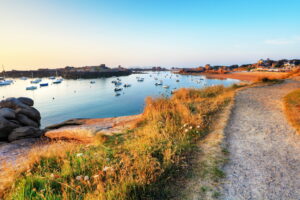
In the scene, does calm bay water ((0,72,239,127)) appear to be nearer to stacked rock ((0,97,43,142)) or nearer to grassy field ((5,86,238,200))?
stacked rock ((0,97,43,142))

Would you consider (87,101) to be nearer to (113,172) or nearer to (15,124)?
(15,124)

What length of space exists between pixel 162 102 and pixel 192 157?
23.1 ft

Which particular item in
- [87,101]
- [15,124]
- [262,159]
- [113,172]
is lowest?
[87,101]

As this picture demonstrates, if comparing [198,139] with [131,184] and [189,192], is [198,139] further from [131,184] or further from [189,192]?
[131,184]

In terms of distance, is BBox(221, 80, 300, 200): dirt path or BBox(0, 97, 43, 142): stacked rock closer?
BBox(221, 80, 300, 200): dirt path

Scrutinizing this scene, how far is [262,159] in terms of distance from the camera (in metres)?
4.51

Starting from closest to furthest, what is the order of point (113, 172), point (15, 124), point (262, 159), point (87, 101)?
point (113, 172) → point (262, 159) → point (15, 124) → point (87, 101)

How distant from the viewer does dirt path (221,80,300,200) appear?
325cm

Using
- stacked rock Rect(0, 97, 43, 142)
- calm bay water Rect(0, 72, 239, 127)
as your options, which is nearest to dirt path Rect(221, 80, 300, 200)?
calm bay water Rect(0, 72, 239, 127)

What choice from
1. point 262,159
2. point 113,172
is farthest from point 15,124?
point 262,159

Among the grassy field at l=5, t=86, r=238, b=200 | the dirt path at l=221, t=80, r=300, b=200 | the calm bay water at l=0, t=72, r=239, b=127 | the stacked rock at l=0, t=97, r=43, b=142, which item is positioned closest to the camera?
the grassy field at l=5, t=86, r=238, b=200

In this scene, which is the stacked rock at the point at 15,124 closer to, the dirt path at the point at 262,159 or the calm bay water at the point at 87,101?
the calm bay water at the point at 87,101

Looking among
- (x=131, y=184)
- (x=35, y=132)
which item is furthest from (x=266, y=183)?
(x=35, y=132)

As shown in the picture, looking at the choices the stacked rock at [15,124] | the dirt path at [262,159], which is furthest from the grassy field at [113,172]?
the stacked rock at [15,124]
